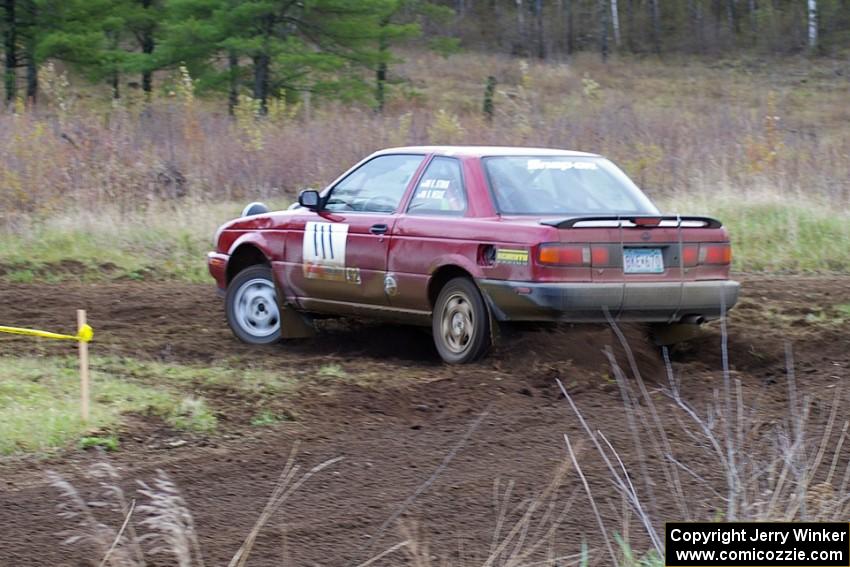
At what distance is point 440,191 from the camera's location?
332 inches

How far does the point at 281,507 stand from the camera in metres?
5.17

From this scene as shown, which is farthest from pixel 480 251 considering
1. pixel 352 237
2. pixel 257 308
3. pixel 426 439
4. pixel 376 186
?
pixel 257 308

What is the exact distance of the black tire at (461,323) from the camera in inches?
Answer: 314

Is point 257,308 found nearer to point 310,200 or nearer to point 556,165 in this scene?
point 310,200

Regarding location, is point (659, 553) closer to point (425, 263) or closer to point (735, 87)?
point (425, 263)

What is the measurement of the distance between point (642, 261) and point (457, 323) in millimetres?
1311

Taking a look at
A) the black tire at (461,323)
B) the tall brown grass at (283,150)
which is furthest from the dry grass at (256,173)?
the black tire at (461,323)

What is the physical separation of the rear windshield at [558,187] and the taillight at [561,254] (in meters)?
0.52

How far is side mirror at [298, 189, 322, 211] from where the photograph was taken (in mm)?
9148

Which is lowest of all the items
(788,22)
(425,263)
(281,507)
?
(281,507)

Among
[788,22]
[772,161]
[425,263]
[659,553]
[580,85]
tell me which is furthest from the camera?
[788,22]

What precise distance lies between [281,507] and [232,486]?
41 cm

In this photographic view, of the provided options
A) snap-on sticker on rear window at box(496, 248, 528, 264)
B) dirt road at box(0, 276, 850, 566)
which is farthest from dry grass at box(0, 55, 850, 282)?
snap-on sticker on rear window at box(496, 248, 528, 264)

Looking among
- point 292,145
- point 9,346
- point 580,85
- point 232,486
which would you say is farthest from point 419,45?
point 232,486
